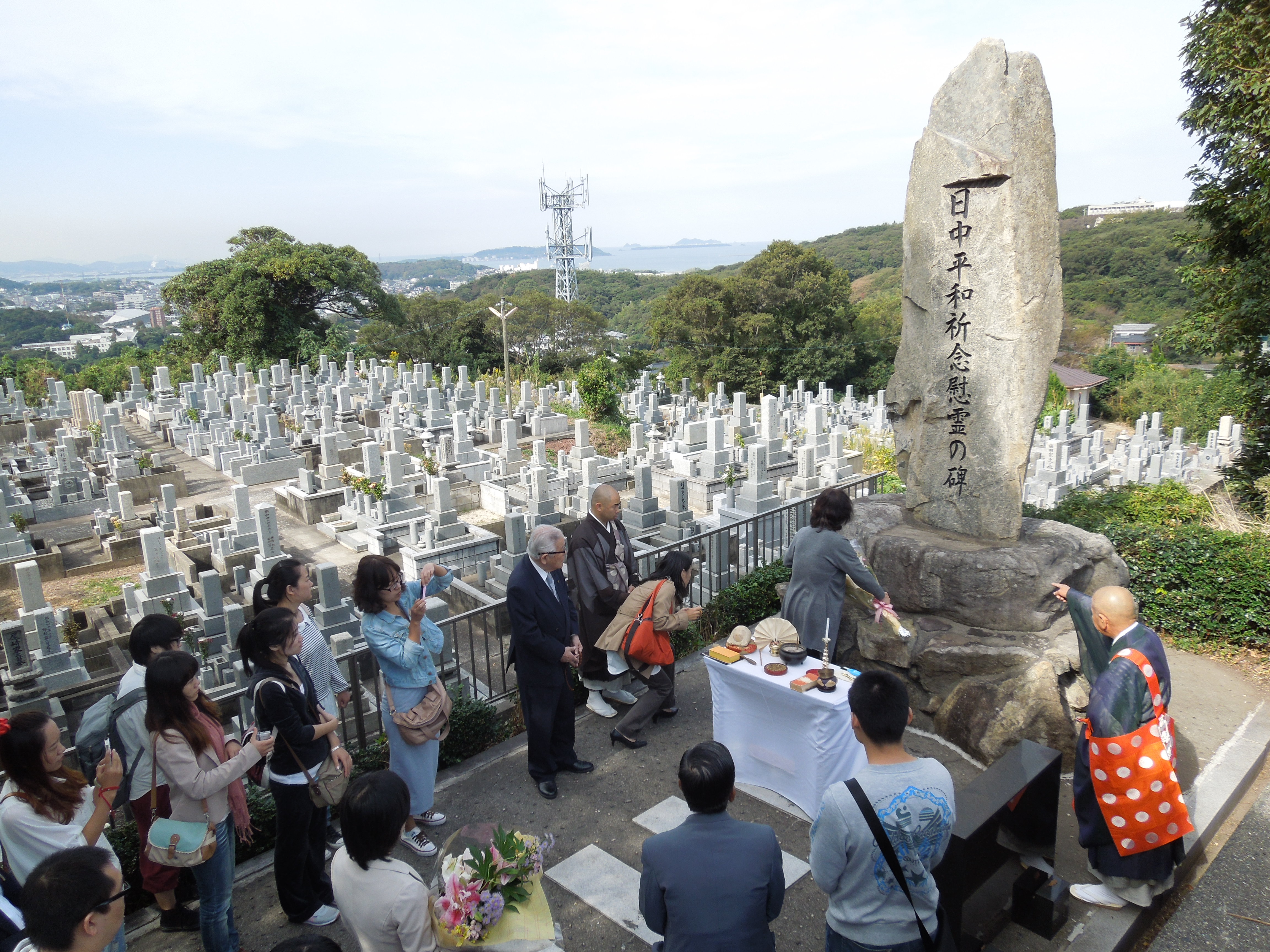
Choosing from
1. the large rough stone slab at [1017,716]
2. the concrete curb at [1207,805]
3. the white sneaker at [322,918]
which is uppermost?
the large rough stone slab at [1017,716]

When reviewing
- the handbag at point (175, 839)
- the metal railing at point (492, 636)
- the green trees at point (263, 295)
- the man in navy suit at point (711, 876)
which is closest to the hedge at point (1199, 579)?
the metal railing at point (492, 636)

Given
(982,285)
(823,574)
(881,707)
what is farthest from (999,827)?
(982,285)

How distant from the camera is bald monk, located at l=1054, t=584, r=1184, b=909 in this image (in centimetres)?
339

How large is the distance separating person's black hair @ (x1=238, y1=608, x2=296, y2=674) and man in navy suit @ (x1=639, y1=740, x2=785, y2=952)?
185 cm

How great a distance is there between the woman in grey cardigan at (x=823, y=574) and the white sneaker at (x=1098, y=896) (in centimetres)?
181

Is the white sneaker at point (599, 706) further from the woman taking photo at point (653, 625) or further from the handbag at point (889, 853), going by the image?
the handbag at point (889, 853)

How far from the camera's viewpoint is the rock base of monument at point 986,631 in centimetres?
479

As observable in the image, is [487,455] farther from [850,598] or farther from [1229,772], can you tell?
[1229,772]

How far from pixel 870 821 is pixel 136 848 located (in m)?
3.64

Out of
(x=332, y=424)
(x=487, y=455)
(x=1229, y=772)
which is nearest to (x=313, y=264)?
(x=332, y=424)

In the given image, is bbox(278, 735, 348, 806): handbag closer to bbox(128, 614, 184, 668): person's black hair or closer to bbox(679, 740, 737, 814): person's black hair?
bbox(128, 614, 184, 668): person's black hair

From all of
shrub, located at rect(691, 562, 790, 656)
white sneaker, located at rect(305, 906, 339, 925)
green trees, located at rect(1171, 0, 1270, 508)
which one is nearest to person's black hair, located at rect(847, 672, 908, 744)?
white sneaker, located at rect(305, 906, 339, 925)

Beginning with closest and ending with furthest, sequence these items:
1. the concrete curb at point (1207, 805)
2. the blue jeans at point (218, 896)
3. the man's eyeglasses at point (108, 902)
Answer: the man's eyeglasses at point (108, 902) → the blue jeans at point (218, 896) → the concrete curb at point (1207, 805)

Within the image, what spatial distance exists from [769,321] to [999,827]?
30.7 meters
